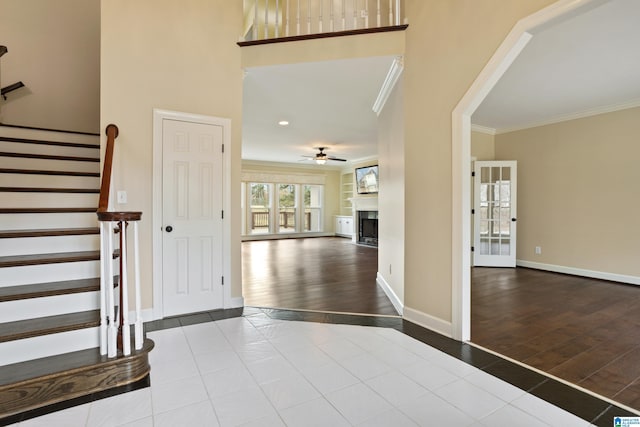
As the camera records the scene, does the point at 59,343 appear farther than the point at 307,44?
No

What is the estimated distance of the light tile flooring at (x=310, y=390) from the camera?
165cm

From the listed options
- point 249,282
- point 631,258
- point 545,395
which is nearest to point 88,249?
point 249,282

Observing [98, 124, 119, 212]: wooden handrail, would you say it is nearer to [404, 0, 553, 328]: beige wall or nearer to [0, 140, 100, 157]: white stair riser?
[0, 140, 100, 157]: white stair riser

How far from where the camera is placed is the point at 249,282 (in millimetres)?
4598

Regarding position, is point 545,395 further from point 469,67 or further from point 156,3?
point 156,3

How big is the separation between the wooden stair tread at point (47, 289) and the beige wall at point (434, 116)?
269 cm

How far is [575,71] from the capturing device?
351 centimetres

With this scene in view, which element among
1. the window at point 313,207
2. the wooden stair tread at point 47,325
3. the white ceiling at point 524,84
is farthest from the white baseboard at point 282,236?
the wooden stair tread at point 47,325

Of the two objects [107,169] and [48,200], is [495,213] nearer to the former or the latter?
[107,169]

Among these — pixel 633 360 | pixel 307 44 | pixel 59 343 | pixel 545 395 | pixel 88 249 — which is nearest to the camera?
pixel 545 395

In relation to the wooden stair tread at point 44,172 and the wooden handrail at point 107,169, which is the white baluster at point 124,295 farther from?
the wooden stair tread at point 44,172

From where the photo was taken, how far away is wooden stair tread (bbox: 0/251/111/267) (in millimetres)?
2252

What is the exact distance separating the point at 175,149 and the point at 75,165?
3.92 ft

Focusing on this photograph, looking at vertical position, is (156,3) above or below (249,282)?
above
